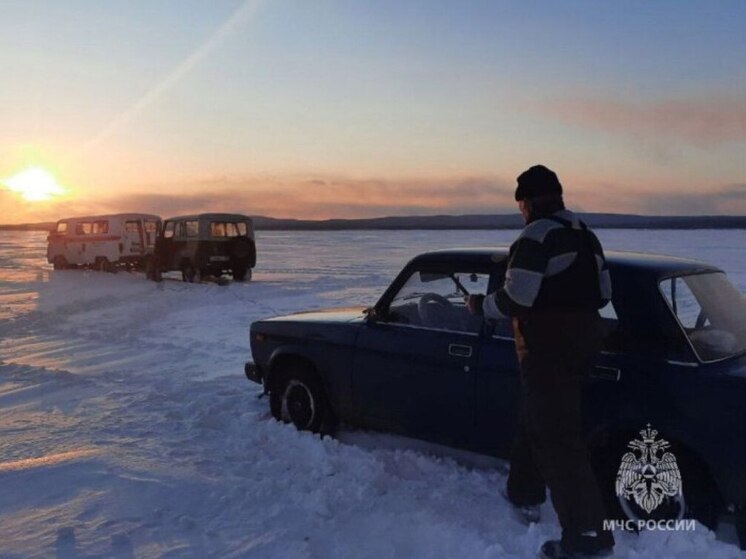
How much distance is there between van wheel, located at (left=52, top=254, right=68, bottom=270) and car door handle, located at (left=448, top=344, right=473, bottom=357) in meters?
25.6

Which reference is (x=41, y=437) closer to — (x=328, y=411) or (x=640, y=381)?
(x=328, y=411)

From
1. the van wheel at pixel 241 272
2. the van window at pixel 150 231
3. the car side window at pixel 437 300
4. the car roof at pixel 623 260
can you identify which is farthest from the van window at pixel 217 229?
the car roof at pixel 623 260

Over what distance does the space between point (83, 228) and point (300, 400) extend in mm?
23400

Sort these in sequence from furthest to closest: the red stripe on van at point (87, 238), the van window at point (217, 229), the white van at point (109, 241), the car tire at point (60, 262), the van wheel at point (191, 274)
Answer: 1. the car tire at point (60, 262)
2. the red stripe on van at point (87, 238)
3. the white van at point (109, 241)
4. the van window at point (217, 229)
5. the van wheel at point (191, 274)

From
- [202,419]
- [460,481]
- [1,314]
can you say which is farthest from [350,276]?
[460,481]

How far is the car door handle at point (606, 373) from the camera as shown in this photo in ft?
11.7

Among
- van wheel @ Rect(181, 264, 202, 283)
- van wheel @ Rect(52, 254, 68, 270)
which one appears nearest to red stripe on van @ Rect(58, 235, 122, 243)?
van wheel @ Rect(52, 254, 68, 270)

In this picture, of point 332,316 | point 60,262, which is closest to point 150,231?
point 60,262

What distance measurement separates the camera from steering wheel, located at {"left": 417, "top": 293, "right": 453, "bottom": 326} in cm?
454

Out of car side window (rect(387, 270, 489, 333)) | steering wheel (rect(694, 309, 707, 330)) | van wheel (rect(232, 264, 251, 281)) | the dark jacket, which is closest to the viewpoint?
the dark jacket

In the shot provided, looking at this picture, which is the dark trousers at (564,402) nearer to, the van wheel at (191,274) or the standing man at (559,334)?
the standing man at (559,334)

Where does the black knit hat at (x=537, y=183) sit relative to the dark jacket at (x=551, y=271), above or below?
above

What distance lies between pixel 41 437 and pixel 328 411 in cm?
238

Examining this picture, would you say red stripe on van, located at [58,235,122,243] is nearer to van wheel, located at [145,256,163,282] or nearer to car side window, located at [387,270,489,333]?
van wheel, located at [145,256,163,282]
